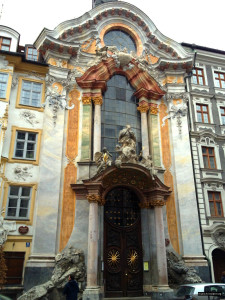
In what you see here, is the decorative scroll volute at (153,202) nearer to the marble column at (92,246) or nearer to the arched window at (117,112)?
the marble column at (92,246)

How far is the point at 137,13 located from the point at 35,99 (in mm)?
10366

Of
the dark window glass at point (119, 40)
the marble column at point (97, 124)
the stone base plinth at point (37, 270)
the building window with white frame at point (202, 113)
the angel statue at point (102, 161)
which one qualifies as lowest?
the stone base plinth at point (37, 270)

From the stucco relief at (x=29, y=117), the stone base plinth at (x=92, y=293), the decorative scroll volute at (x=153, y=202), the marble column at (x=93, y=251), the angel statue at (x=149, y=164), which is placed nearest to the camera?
the stone base plinth at (x=92, y=293)

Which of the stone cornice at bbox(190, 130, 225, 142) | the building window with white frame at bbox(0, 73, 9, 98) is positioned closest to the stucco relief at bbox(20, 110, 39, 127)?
the building window with white frame at bbox(0, 73, 9, 98)

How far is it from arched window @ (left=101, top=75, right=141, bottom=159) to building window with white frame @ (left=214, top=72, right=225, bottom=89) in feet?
24.0

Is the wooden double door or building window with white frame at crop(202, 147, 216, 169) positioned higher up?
building window with white frame at crop(202, 147, 216, 169)

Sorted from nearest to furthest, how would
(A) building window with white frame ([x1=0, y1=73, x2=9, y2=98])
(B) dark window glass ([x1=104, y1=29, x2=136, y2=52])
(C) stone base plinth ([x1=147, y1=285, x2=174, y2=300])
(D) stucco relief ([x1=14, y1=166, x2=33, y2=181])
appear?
(C) stone base plinth ([x1=147, y1=285, x2=174, y2=300])
(D) stucco relief ([x1=14, y1=166, x2=33, y2=181])
(A) building window with white frame ([x1=0, y1=73, x2=9, y2=98])
(B) dark window glass ([x1=104, y1=29, x2=136, y2=52])

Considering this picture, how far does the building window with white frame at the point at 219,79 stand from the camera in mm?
23161

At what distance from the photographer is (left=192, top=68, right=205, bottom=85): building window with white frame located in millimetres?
22781

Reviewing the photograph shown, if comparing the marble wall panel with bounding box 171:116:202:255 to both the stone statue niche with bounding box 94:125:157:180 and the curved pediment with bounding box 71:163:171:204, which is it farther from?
the stone statue niche with bounding box 94:125:157:180

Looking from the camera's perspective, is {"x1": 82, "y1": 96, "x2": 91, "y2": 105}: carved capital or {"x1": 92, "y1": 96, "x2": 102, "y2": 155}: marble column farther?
{"x1": 82, "y1": 96, "x2": 91, "y2": 105}: carved capital

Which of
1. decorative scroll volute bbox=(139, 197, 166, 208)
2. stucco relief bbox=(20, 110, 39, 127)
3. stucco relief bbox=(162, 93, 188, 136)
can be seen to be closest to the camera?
decorative scroll volute bbox=(139, 197, 166, 208)

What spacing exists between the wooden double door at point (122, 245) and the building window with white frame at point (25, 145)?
5.15 m

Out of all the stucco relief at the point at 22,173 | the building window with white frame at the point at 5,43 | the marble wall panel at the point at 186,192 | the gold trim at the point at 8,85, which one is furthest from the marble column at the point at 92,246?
the building window with white frame at the point at 5,43
